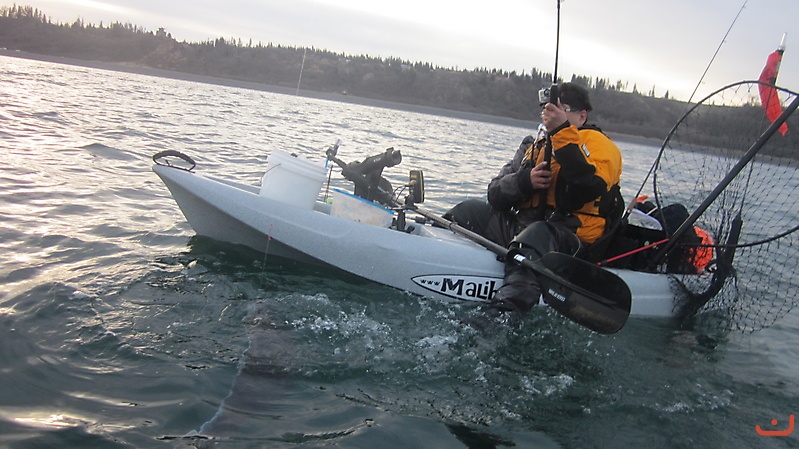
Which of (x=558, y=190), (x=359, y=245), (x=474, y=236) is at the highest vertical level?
(x=558, y=190)

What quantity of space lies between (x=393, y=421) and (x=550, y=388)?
1132 mm

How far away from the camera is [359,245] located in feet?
16.1

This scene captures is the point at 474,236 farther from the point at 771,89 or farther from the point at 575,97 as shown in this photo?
the point at 771,89

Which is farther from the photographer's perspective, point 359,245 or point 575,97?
point 359,245

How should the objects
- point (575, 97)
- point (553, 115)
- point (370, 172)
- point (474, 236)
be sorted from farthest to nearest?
point (370, 172)
point (474, 236)
point (575, 97)
point (553, 115)

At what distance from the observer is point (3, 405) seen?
2.66m

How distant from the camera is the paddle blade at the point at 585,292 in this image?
4027 mm

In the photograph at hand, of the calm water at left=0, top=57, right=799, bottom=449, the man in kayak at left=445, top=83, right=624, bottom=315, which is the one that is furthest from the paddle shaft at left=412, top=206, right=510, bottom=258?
the calm water at left=0, top=57, right=799, bottom=449

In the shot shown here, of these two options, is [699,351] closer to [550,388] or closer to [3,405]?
[550,388]

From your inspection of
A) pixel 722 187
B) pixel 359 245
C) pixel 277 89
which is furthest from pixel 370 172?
pixel 277 89

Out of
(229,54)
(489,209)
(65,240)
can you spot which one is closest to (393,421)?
(489,209)

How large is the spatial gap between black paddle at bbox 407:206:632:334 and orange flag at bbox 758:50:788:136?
207 centimetres

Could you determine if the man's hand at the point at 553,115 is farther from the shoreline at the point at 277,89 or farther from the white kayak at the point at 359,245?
the shoreline at the point at 277,89

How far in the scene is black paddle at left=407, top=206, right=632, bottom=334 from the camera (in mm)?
4023
